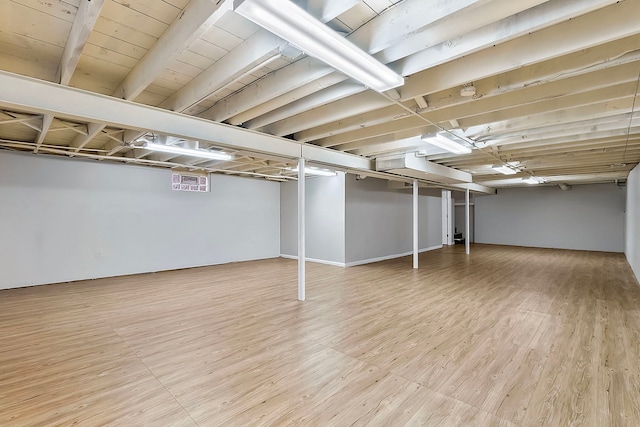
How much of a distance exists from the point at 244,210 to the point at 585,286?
7.96m

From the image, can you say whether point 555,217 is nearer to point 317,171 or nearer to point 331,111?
point 317,171

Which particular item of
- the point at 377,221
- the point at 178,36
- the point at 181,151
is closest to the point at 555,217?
the point at 377,221

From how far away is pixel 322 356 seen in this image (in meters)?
2.79

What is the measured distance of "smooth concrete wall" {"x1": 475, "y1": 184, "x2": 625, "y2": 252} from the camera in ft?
34.5

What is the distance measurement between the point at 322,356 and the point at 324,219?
5.32 m

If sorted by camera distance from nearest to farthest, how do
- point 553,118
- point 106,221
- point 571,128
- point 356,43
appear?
Result: 1. point 356,43
2. point 553,118
3. point 571,128
4. point 106,221

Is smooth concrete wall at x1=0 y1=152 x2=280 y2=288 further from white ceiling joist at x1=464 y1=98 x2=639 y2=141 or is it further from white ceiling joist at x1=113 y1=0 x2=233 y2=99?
white ceiling joist at x1=464 y1=98 x2=639 y2=141

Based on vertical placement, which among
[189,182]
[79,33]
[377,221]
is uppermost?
[79,33]

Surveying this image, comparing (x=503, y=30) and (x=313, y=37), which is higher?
(x=503, y=30)

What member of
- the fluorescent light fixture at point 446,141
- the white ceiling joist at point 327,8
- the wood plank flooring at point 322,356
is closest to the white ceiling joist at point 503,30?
the white ceiling joist at point 327,8

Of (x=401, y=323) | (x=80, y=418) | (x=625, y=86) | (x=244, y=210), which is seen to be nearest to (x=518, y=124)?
(x=625, y=86)

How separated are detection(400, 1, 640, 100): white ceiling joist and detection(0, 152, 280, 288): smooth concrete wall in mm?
6502

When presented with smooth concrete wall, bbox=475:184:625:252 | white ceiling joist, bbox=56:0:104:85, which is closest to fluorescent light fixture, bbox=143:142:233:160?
white ceiling joist, bbox=56:0:104:85

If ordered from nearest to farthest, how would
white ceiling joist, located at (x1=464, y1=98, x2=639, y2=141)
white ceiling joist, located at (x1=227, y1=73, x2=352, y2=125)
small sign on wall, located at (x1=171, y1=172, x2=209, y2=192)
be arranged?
white ceiling joist, located at (x1=227, y1=73, x2=352, y2=125) → white ceiling joist, located at (x1=464, y1=98, x2=639, y2=141) → small sign on wall, located at (x1=171, y1=172, x2=209, y2=192)
